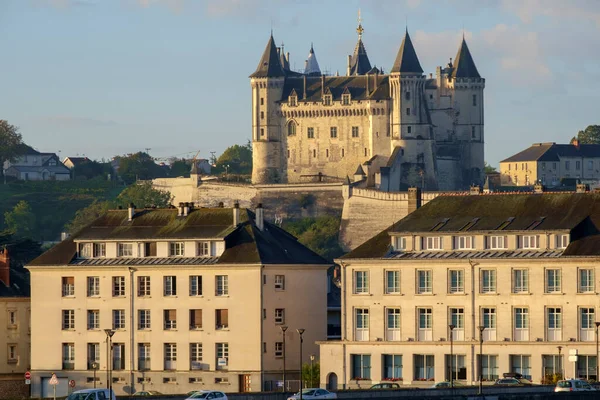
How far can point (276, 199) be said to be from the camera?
19400 cm

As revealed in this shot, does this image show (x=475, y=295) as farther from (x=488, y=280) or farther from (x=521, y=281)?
(x=521, y=281)

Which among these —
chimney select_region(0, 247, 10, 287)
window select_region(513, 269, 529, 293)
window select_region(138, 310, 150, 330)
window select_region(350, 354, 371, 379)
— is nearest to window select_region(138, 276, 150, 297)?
window select_region(138, 310, 150, 330)

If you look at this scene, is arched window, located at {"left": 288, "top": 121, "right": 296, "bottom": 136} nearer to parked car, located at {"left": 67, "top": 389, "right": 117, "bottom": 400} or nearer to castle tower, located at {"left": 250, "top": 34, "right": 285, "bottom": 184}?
castle tower, located at {"left": 250, "top": 34, "right": 285, "bottom": 184}

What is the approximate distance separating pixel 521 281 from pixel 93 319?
59.1ft

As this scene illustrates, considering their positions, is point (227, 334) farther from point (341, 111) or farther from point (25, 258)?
point (341, 111)

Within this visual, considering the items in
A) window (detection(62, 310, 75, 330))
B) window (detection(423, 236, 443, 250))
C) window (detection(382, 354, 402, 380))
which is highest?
window (detection(423, 236, 443, 250))

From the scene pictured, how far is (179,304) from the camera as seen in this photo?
262ft

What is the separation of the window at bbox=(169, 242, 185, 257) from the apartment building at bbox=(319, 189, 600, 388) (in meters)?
7.46

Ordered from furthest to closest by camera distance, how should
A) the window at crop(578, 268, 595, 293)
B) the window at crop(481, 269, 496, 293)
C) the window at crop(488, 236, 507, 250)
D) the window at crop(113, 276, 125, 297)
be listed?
the window at crop(113, 276, 125, 297)
the window at crop(488, 236, 507, 250)
the window at crop(481, 269, 496, 293)
the window at crop(578, 268, 595, 293)

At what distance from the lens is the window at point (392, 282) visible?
249ft

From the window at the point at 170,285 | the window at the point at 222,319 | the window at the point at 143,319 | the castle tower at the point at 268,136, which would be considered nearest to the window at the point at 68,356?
the window at the point at 143,319

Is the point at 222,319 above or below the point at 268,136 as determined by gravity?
below

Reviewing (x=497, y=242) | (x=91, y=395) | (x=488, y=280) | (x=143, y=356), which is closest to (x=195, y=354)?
(x=143, y=356)

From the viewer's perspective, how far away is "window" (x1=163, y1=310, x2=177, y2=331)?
80125mm
